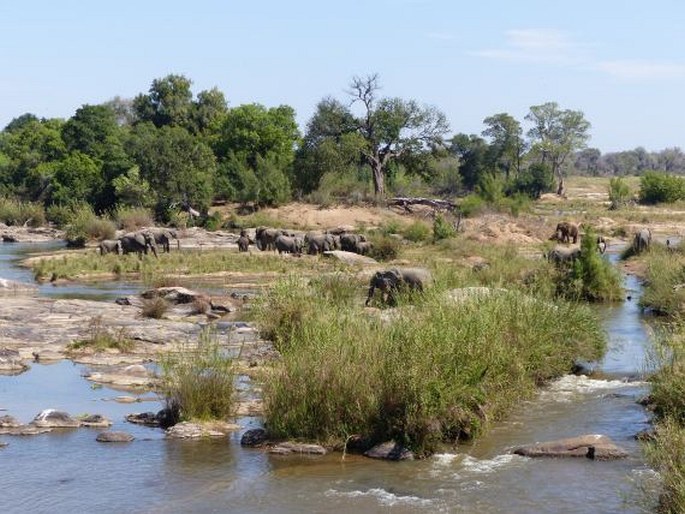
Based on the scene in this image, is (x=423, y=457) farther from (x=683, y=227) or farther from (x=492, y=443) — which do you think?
(x=683, y=227)

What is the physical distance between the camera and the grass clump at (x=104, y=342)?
20.7m

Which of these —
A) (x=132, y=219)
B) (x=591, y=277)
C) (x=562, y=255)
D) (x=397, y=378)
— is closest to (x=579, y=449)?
(x=397, y=378)

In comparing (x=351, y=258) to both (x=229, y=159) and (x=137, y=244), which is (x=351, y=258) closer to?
(x=137, y=244)

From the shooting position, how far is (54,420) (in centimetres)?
1488

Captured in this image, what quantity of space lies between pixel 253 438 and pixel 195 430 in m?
0.89

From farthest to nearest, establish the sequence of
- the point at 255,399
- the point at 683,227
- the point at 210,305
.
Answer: the point at 683,227, the point at 210,305, the point at 255,399

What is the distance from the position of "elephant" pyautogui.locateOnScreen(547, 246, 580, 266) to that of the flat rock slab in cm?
1695

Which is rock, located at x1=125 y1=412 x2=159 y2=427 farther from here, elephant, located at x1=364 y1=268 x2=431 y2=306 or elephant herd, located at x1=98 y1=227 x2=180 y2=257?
elephant herd, located at x1=98 y1=227 x2=180 y2=257

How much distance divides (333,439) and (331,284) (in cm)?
825

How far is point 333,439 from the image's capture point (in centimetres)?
1334

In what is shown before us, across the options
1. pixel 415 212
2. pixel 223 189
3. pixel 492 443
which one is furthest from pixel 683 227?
pixel 492 443

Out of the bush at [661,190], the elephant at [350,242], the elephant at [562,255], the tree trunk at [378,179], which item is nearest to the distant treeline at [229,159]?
the tree trunk at [378,179]

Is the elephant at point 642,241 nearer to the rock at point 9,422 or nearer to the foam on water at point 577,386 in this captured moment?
the foam on water at point 577,386

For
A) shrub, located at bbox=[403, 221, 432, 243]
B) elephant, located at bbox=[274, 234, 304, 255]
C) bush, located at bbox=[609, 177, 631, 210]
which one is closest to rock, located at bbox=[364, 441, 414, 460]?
elephant, located at bbox=[274, 234, 304, 255]
